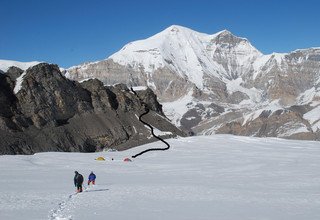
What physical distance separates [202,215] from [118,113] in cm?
15213

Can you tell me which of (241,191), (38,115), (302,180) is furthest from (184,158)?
(38,115)

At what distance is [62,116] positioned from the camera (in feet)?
513

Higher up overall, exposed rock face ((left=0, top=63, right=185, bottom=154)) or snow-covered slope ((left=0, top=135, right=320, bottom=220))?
exposed rock face ((left=0, top=63, right=185, bottom=154))

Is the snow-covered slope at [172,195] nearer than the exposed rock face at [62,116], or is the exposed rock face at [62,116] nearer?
the snow-covered slope at [172,195]

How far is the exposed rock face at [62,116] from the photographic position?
132 meters

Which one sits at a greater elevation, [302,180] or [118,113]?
[118,113]

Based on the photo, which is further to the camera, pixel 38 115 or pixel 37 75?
pixel 37 75

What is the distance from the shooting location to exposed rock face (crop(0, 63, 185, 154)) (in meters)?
132

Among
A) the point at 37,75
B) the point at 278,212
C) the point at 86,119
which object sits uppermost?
the point at 37,75

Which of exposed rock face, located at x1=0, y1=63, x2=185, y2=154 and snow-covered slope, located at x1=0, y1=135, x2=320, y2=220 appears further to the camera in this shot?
exposed rock face, located at x1=0, y1=63, x2=185, y2=154

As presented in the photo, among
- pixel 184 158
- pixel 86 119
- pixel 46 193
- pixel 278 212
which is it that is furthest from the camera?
pixel 86 119

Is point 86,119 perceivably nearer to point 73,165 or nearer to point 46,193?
point 73,165

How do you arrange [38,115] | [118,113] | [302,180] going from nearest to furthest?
[302,180] → [38,115] → [118,113]

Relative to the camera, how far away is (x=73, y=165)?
61156mm
